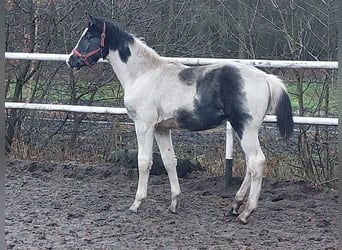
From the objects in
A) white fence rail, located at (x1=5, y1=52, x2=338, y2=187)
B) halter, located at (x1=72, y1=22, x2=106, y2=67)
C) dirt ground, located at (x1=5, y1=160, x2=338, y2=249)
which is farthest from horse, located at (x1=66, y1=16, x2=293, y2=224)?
white fence rail, located at (x1=5, y1=52, x2=338, y2=187)

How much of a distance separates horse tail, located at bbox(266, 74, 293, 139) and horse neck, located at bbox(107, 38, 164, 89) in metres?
1.05

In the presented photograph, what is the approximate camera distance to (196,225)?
189 inches

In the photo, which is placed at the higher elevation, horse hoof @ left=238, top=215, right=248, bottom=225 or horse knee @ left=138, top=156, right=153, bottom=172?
horse knee @ left=138, top=156, right=153, bottom=172

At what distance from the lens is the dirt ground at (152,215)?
435 cm

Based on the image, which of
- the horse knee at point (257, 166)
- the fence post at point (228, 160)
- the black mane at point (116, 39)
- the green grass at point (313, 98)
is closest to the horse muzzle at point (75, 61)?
the black mane at point (116, 39)

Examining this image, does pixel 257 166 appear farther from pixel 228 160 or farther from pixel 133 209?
pixel 228 160

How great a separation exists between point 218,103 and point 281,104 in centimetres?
49

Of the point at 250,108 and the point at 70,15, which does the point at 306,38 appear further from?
the point at 70,15

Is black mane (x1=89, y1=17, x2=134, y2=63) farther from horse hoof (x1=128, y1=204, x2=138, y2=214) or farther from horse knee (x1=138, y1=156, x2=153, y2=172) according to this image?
horse hoof (x1=128, y1=204, x2=138, y2=214)

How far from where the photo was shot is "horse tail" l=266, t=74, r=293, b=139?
4852mm

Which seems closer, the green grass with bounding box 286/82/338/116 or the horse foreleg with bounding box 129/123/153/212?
the horse foreleg with bounding box 129/123/153/212

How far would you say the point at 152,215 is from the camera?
511cm

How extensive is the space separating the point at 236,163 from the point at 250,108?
6.48ft

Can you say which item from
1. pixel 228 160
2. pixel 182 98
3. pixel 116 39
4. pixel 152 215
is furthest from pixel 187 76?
pixel 228 160
